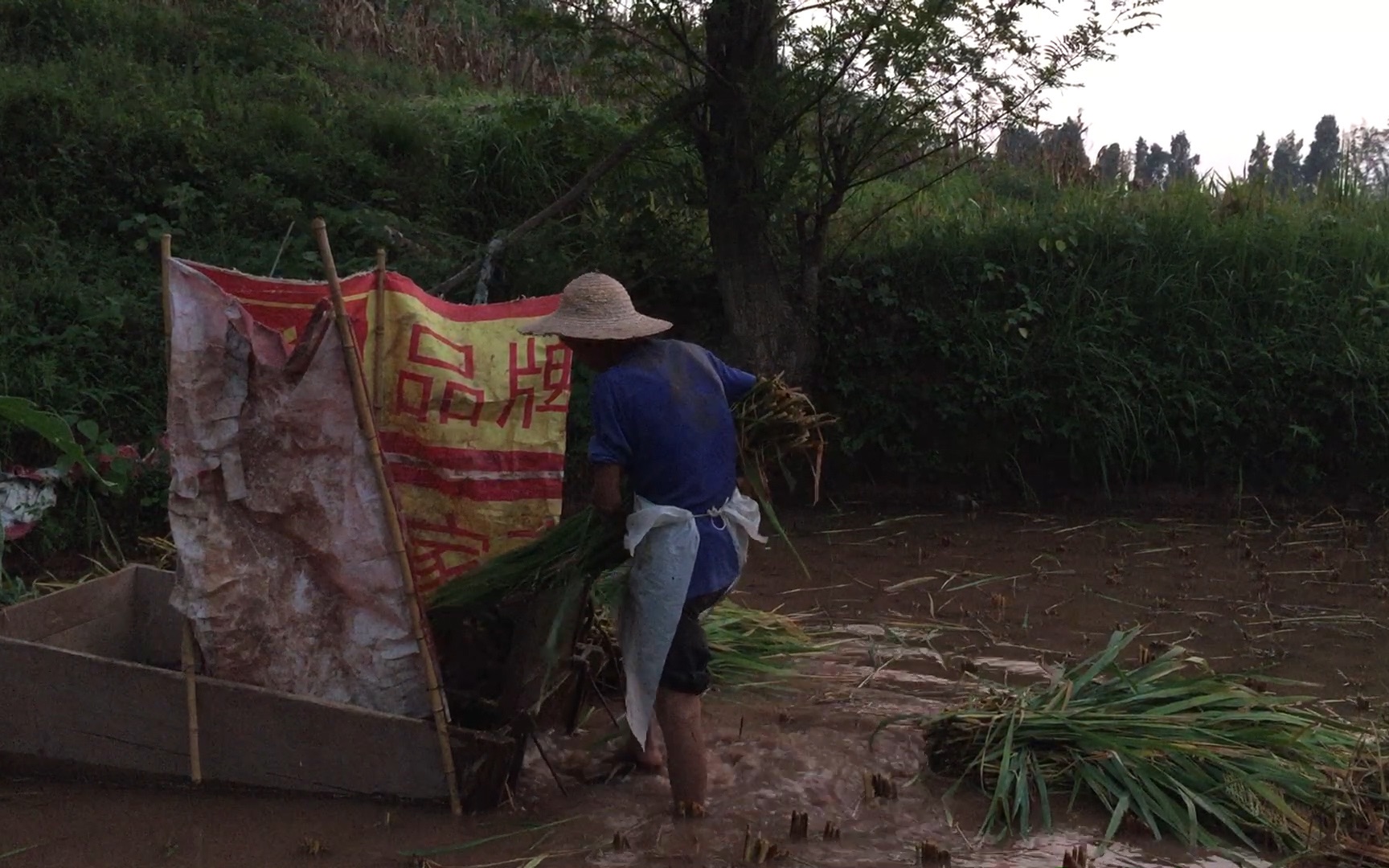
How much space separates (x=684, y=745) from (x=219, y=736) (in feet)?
4.12

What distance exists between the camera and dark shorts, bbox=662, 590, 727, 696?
11.1 feet

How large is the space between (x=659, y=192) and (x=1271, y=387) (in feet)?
12.8

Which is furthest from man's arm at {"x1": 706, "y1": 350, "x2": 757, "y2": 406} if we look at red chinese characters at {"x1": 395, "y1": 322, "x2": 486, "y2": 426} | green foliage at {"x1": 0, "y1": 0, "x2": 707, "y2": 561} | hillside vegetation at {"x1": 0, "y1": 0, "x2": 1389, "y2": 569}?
hillside vegetation at {"x1": 0, "y1": 0, "x2": 1389, "y2": 569}

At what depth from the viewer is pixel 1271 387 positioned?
302 inches

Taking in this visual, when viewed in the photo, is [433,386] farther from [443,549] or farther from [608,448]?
[608,448]

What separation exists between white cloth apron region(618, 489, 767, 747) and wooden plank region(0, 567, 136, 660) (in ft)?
6.43

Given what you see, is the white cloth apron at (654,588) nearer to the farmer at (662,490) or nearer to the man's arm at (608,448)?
the farmer at (662,490)

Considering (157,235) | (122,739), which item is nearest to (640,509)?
(122,739)

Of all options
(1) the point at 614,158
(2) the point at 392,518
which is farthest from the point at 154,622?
(1) the point at 614,158

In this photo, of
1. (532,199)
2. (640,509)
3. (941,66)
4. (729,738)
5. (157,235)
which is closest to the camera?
(640,509)

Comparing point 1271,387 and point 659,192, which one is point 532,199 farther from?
point 1271,387

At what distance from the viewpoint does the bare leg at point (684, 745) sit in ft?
11.2

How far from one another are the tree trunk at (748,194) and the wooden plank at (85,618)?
403 centimetres

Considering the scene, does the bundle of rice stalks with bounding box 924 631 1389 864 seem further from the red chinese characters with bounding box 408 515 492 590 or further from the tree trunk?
the tree trunk
